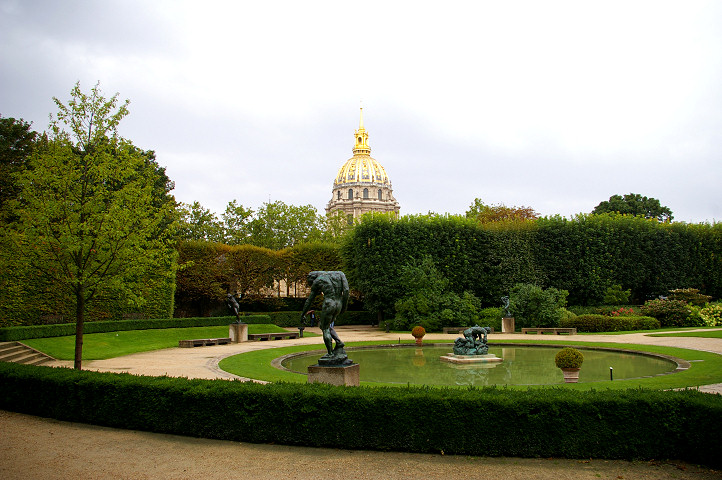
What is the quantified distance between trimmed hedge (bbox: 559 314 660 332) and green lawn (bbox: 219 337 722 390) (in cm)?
815

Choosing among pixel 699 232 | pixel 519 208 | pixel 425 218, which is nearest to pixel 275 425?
pixel 425 218

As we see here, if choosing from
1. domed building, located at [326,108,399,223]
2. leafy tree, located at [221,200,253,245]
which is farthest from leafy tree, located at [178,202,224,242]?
domed building, located at [326,108,399,223]

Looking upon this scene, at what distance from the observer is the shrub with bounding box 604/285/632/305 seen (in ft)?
112

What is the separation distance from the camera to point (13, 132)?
28969 mm

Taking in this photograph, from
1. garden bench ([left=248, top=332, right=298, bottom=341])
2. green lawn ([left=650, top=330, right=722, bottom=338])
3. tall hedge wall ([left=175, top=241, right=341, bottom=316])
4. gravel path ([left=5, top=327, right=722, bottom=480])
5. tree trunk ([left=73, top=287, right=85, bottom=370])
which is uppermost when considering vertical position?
tall hedge wall ([left=175, top=241, right=341, bottom=316])

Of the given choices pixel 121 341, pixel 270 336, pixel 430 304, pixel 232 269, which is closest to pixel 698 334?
pixel 430 304

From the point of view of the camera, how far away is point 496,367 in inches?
639

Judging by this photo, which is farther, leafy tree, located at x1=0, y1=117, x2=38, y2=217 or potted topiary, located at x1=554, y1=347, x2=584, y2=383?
leafy tree, located at x1=0, y1=117, x2=38, y2=217

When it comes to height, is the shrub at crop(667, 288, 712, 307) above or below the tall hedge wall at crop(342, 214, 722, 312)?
below

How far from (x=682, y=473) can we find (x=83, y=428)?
922cm

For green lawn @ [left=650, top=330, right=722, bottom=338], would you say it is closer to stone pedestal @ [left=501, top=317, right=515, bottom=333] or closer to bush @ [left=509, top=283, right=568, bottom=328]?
bush @ [left=509, top=283, right=568, bottom=328]

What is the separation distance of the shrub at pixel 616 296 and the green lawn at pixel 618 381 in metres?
14.3

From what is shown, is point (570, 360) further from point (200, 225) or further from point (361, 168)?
point (361, 168)

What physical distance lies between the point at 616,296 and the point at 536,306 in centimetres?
696
